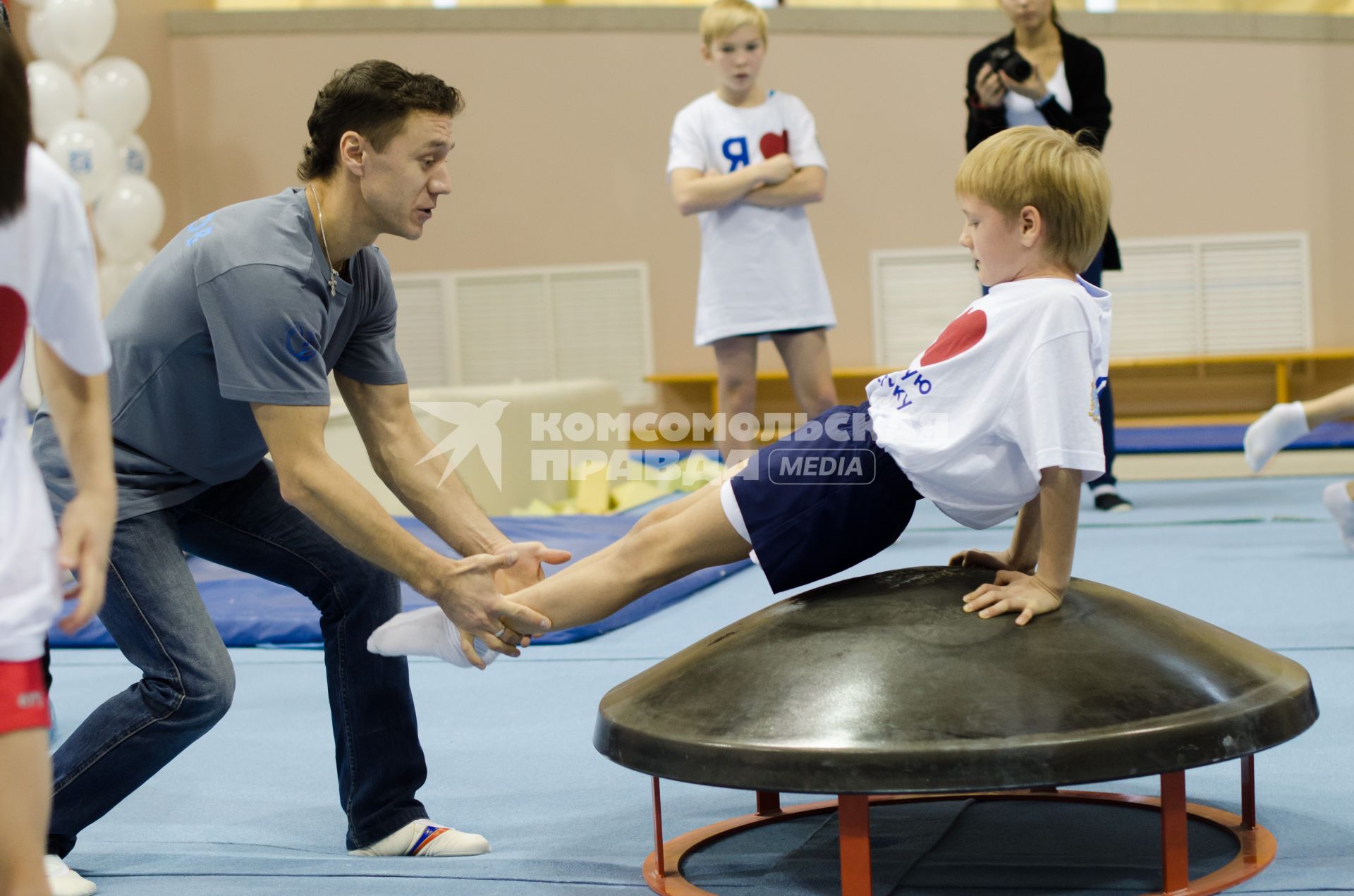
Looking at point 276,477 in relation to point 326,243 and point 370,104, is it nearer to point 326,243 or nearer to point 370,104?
point 326,243

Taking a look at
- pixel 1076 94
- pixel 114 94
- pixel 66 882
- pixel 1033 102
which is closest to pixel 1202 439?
pixel 1076 94

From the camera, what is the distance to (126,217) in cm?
693

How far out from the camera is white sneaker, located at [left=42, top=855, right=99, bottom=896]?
2049 millimetres

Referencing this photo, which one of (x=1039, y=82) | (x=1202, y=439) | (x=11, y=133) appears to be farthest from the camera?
(x=1202, y=439)

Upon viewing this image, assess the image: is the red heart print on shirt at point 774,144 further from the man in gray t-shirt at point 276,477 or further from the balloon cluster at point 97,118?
the balloon cluster at point 97,118

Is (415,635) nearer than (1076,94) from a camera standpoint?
Yes

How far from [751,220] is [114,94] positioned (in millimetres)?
4054

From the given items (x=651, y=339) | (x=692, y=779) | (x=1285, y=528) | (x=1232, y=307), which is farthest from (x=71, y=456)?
(x=1232, y=307)

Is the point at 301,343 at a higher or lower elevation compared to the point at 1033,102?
lower

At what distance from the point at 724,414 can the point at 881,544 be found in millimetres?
2338

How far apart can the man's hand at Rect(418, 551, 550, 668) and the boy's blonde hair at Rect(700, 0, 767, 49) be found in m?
2.71
